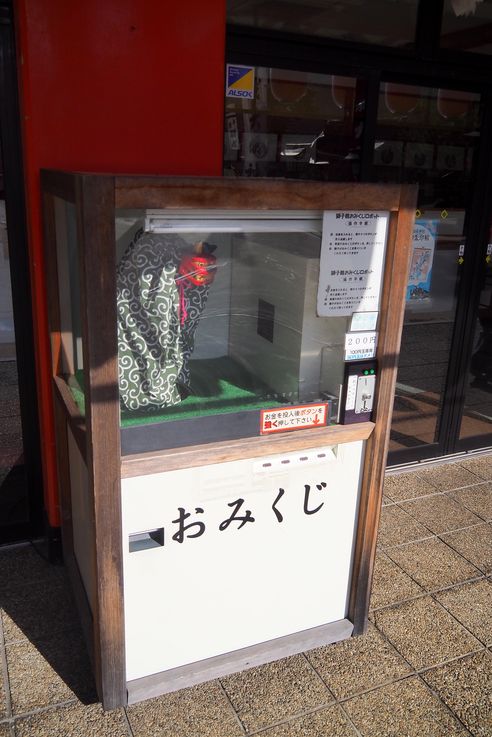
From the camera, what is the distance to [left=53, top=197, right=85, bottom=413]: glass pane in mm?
2396

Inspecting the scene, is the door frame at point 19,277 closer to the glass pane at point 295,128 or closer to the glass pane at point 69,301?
the glass pane at point 69,301

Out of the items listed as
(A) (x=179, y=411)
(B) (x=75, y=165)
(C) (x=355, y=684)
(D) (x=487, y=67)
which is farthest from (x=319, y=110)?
(C) (x=355, y=684)

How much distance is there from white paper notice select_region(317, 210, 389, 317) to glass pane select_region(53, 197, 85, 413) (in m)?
0.93

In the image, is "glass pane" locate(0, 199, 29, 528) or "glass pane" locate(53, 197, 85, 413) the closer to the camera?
"glass pane" locate(53, 197, 85, 413)

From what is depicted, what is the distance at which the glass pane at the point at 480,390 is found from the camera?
172 inches

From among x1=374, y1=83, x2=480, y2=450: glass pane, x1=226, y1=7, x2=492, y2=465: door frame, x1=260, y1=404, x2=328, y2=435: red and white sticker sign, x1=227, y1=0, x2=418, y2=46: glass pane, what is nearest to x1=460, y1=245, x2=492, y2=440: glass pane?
x1=226, y1=7, x2=492, y2=465: door frame

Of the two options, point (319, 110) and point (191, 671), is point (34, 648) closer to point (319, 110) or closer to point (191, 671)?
point (191, 671)

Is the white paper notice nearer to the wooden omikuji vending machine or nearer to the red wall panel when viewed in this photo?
the wooden omikuji vending machine

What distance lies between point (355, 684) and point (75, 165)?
2395 millimetres

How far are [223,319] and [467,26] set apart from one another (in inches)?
92.6

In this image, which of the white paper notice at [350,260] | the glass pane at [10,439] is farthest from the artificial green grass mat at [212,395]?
the glass pane at [10,439]

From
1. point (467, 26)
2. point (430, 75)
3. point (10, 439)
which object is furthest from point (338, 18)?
point (10, 439)

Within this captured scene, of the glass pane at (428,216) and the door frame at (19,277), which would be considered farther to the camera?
the glass pane at (428,216)

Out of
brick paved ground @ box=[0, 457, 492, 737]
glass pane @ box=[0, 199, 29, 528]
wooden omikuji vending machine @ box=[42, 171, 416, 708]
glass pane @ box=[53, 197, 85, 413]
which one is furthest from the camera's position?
glass pane @ box=[0, 199, 29, 528]
